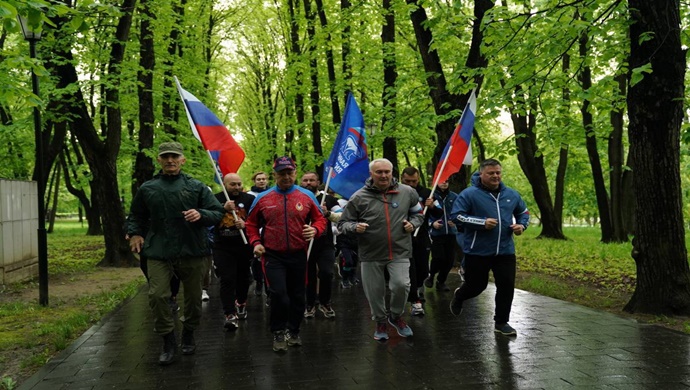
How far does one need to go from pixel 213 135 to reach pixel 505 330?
4226 mm

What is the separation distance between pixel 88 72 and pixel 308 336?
12895 millimetres

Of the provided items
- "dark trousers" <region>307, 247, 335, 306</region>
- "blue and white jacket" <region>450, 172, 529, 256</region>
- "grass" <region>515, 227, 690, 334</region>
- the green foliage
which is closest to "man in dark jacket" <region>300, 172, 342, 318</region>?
"dark trousers" <region>307, 247, 335, 306</region>

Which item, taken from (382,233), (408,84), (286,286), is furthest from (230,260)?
(408,84)

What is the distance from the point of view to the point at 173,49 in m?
22.4

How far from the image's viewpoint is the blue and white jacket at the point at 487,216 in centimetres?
688

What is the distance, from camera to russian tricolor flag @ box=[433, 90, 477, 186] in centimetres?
833

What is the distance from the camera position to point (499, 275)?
273 inches

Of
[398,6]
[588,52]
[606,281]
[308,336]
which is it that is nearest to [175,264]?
[308,336]

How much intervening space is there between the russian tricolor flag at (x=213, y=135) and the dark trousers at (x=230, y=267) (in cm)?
102

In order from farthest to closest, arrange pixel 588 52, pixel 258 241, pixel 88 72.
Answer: pixel 88 72, pixel 588 52, pixel 258 241

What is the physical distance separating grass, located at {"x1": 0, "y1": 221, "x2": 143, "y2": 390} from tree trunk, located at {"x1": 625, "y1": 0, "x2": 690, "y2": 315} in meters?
7.38

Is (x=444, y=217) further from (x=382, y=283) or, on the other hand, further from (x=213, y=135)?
(x=213, y=135)

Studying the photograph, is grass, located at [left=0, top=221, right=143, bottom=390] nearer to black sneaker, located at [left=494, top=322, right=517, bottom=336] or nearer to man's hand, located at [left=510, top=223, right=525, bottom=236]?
black sneaker, located at [left=494, top=322, right=517, bottom=336]

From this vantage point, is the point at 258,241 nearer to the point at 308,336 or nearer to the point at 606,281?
the point at 308,336
